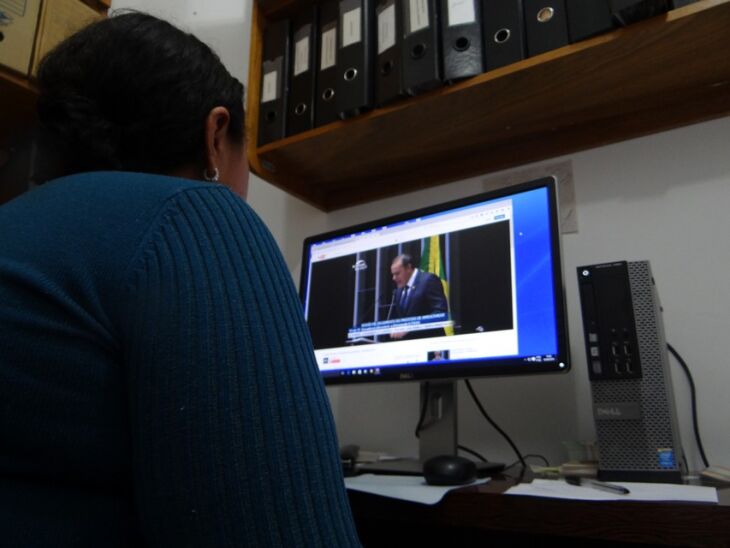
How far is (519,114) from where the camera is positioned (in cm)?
132

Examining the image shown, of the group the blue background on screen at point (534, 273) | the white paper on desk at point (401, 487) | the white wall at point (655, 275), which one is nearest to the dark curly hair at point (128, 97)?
the white paper on desk at point (401, 487)

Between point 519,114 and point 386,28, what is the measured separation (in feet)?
1.18

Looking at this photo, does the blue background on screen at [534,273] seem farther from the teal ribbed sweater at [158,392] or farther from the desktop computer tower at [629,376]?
the teal ribbed sweater at [158,392]

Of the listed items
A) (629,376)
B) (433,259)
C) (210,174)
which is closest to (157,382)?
(210,174)

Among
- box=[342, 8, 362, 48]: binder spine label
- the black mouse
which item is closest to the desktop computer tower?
the black mouse

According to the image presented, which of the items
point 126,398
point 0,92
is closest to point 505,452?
point 126,398

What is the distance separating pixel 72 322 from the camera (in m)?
0.46

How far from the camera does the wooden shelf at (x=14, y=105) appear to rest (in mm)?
1354

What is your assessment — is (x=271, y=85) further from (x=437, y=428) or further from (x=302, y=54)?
(x=437, y=428)

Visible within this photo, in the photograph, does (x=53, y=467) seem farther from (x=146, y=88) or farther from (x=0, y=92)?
(x=0, y=92)

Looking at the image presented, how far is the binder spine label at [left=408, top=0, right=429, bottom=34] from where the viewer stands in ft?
4.08

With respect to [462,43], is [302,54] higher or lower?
higher

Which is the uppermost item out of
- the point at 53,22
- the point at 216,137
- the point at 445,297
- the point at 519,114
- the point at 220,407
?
the point at 53,22

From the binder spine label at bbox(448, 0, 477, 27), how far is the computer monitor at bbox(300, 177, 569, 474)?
0.36m
